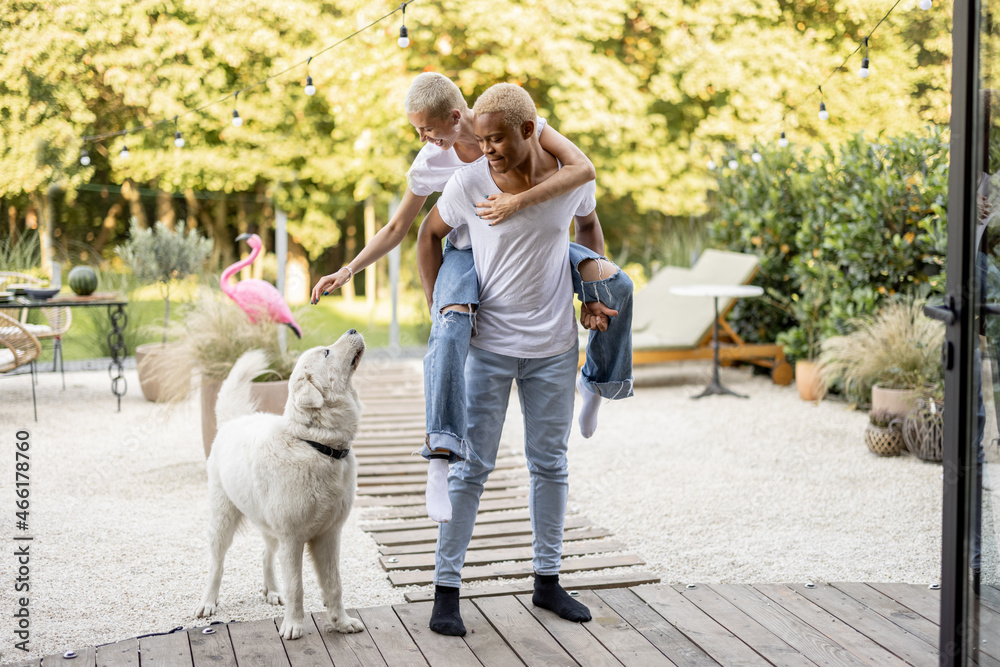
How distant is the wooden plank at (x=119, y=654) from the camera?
86.4 inches

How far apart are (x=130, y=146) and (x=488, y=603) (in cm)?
787

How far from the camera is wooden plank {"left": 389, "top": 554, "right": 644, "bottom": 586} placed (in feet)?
9.62

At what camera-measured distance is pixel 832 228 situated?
19.9 feet

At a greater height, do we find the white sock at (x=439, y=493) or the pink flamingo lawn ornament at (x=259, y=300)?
the pink flamingo lawn ornament at (x=259, y=300)

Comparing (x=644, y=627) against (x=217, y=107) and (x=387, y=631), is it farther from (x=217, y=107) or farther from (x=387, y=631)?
(x=217, y=107)

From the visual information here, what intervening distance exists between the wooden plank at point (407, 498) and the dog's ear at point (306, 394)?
5.38 feet

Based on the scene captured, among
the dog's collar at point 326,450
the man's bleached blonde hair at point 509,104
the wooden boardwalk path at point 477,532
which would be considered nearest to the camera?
the man's bleached blonde hair at point 509,104

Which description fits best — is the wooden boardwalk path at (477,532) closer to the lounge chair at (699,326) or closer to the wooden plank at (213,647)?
the wooden plank at (213,647)

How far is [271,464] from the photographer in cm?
231

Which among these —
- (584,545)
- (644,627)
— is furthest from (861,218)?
(644,627)

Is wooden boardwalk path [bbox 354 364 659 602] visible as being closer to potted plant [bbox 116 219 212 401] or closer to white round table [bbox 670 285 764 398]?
white round table [bbox 670 285 764 398]

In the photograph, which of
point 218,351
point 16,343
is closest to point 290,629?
point 218,351

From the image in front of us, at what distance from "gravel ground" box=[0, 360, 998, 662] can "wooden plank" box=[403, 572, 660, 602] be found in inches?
4.0

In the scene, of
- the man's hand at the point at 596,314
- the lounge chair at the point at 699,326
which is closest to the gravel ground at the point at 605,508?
the lounge chair at the point at 699,326
